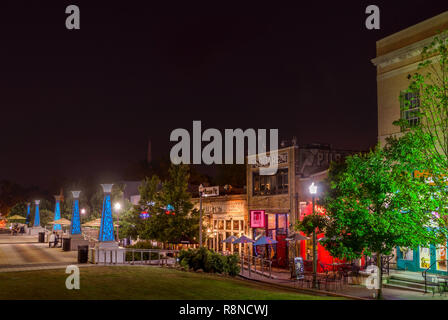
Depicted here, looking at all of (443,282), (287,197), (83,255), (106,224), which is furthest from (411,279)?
(83,255)

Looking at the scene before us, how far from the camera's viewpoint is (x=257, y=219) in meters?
39.2

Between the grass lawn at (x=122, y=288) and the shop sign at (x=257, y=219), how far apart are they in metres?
19.9

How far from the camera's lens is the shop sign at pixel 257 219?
127 feet

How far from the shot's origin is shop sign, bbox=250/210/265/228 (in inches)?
1521

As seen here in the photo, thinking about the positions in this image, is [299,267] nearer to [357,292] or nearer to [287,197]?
[357,292]

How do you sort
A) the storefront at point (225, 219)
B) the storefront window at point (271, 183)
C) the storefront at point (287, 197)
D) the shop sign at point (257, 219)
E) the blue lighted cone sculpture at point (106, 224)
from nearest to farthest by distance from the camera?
1. the blue lighted cone sculpture at point (106, 224)
2. the storefront at point (287, 197)
3. the storefront window at point (271, 183)
4. the shop sign at point (257, 219)
5. the storefront at point (225, 219)

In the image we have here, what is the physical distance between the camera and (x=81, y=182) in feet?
258

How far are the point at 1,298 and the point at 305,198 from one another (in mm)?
24127

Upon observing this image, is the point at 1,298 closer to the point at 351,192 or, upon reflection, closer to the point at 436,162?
the point at 351,192

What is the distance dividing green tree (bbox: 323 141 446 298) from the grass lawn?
108 inches

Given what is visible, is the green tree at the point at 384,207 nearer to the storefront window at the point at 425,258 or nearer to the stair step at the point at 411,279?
the stair step at the point at 411,279

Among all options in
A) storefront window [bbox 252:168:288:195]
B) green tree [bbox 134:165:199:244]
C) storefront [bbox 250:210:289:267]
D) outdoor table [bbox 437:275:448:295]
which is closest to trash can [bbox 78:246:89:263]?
green tree [bbox 134:165:199:244]

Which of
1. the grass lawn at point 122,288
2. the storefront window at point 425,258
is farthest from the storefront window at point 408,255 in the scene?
the grass lawn at point 122,288

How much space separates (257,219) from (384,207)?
75.2 ft
